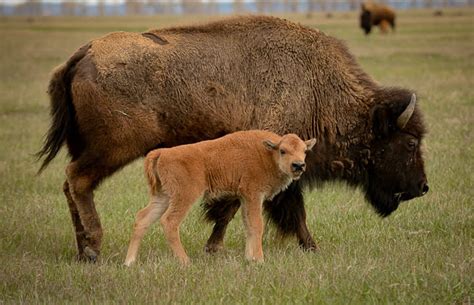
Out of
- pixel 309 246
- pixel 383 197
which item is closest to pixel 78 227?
pixel 309 246

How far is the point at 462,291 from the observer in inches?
244

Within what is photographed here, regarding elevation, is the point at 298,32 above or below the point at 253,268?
above

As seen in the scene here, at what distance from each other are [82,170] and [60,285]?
55.7 inches

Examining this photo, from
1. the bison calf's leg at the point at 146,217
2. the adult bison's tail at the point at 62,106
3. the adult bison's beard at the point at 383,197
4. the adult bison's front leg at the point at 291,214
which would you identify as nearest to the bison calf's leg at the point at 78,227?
the adult bison's tail at the point at 62,106

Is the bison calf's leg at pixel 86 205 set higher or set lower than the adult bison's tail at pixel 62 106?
lower

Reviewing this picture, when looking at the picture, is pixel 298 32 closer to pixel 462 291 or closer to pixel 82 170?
pixel 82 170

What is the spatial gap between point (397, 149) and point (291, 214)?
4.12ft

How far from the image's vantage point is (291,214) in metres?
8.49

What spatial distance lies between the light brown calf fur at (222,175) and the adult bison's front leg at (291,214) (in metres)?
0.83

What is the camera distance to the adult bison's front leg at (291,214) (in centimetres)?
845

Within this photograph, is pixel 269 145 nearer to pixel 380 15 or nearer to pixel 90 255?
pixel 90 255

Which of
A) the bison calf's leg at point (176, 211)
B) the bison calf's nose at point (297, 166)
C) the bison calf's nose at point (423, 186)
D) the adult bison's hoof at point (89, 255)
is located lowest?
the adult bison's hoof at point (89, 255)

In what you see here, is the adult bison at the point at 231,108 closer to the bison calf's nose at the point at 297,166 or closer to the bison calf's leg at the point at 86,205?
the bison calf's leg at the point at 86,205

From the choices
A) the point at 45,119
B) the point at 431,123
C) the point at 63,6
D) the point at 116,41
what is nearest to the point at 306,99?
the point at 116,41
